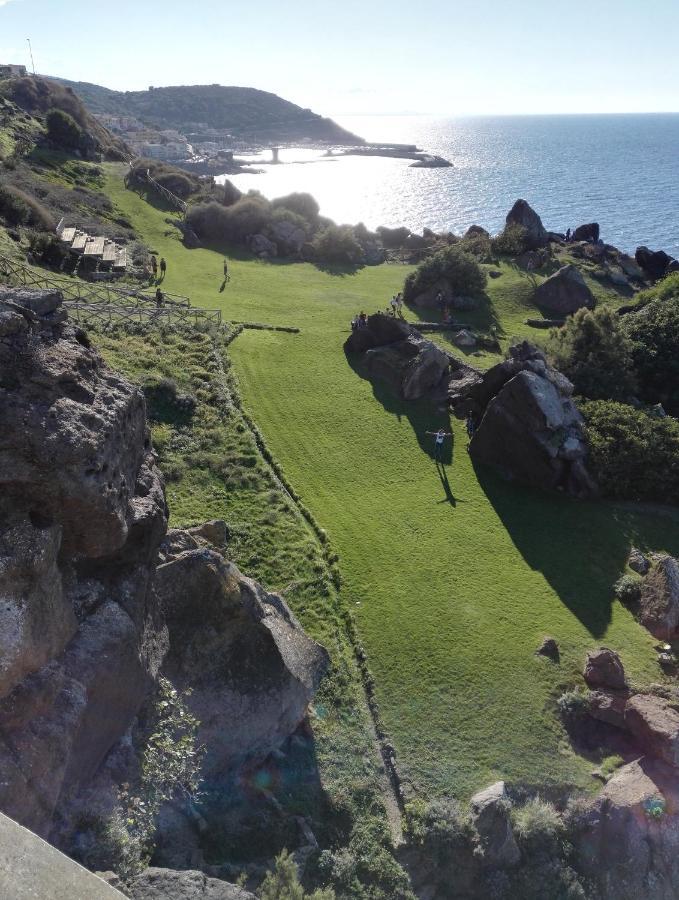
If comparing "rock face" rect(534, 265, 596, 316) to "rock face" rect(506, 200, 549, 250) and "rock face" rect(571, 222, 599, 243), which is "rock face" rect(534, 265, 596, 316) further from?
"rock face" rect(571, 222, 599, 243)

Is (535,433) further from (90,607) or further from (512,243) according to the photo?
(512,243)

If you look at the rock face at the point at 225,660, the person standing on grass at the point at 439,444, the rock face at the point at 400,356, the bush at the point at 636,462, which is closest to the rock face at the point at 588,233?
the rock face at the point at 400,356

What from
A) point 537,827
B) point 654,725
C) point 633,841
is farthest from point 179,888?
point 654,725

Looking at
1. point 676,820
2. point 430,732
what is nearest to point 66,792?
point 430,732

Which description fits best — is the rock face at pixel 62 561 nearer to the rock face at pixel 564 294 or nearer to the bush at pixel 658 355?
the bush at pixel 658 355

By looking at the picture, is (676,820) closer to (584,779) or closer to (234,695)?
(584,779)

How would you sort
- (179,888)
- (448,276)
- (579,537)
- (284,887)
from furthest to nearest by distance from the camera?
(448,276) < (579,537) < (284,887) < (179,888)
